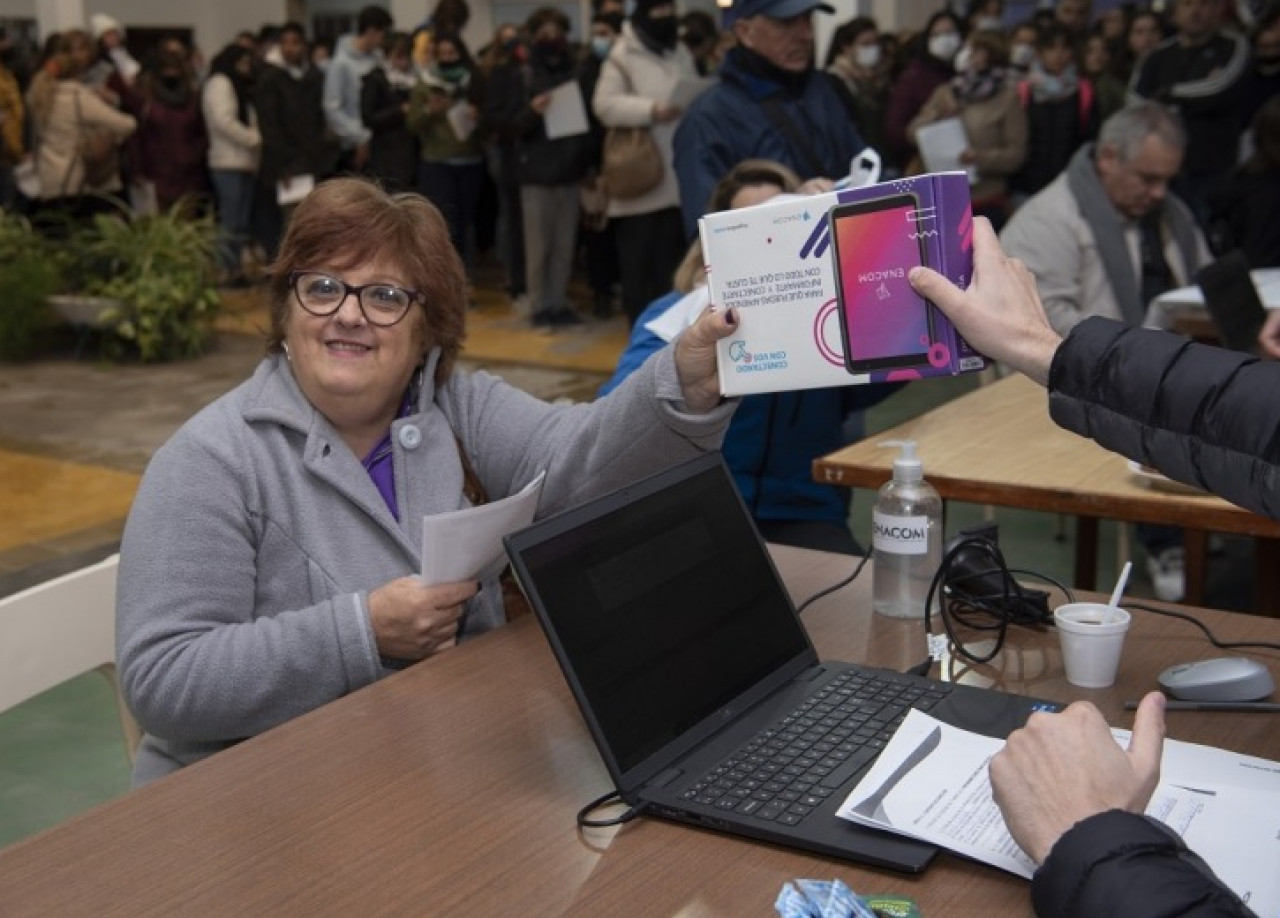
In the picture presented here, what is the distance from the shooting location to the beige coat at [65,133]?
31.6 feet

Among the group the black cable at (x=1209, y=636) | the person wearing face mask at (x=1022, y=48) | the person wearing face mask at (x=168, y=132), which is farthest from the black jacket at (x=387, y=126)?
the black cable at (x=1209, y=636)

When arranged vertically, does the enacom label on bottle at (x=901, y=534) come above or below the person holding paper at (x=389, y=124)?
below

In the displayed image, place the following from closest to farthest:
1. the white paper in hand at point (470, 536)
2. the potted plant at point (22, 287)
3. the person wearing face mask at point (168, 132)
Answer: the white paper in hand at point (470, 536), the potted plant at point (22, 287), the person wearing face mask at point (168, 132)

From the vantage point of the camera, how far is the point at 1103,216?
13.9ft

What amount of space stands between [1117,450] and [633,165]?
5.61 m

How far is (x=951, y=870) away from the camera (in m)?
1.29

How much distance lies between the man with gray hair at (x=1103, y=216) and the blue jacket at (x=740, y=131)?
0.64 metres

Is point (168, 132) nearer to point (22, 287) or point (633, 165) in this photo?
point (22, 287)

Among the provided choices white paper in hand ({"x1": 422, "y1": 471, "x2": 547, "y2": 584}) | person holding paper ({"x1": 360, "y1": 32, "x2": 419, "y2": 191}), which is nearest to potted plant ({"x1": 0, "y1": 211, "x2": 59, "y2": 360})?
person holding paper ({"x1": 360, "y1": 32, "x2": 419, "y2": 191})

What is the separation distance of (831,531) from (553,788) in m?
1.79

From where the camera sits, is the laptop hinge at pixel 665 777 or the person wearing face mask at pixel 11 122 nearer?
the laptop hinge at pixel 665 777

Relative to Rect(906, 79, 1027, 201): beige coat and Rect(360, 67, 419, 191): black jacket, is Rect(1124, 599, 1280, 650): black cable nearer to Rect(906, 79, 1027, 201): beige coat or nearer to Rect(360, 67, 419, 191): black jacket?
Rect(906, 79, 1027, 201): beige coat

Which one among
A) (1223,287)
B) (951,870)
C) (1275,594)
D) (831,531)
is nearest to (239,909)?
(951,870)

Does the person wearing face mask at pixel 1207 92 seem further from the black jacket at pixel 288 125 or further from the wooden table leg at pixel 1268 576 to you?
the black jacket at pixel 288 125
